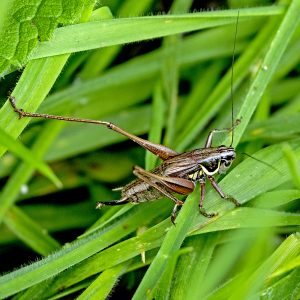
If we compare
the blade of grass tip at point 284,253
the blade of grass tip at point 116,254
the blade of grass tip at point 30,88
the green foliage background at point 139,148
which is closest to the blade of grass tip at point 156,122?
the green foliage background at point 139,148

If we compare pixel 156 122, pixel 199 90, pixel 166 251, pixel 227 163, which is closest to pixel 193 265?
pixel 166 251

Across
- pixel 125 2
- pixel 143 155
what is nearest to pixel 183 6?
pixel 125 2

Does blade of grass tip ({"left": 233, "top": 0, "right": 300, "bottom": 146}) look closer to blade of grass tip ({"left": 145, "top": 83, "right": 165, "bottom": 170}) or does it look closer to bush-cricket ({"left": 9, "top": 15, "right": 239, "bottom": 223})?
bush-cricket ({"left": 9, "top": 15, "right": 239, "bottom": 223})

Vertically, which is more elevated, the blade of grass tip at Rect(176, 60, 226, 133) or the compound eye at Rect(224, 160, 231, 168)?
the blade of grass tip at Rect(176, 60, 226, 133)

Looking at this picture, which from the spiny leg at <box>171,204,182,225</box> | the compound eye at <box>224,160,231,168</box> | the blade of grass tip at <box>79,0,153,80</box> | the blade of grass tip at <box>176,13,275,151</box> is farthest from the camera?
the blade of grass tip at <box>79,0,153,80</box>

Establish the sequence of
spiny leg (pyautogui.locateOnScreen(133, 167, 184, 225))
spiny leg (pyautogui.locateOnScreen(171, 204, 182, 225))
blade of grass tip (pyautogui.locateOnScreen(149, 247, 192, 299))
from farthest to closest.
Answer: spiny leg (pyautogui.locateOnScreen(133, 167, 184, 225)), spiny leg (pyautogui.locateOnScreen(171, 204, 182, 225)), blade of grass tip (pyautogui.locateOnScreen(149, 247, 192, 299))

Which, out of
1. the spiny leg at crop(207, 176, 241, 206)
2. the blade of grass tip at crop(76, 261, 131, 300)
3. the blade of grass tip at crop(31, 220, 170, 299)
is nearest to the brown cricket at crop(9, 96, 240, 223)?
the spiny leg at crop(207, 176, 241, 206)

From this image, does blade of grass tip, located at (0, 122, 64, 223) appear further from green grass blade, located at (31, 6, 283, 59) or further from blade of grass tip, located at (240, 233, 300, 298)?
blade of grass tip, located at (240, 233, 300, 298)

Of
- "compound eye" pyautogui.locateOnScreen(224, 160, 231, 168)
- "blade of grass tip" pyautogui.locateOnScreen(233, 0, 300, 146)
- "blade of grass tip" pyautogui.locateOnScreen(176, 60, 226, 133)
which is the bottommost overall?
"compound eye" pyautogui.locateOnScreen(224, 160, 231, 168)

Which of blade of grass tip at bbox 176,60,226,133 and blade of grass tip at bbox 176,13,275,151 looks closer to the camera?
blade of grass tip at bbox 176,13,275,151

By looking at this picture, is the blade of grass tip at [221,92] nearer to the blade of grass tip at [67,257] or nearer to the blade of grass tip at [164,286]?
the blade of grass tip at [67,257]
